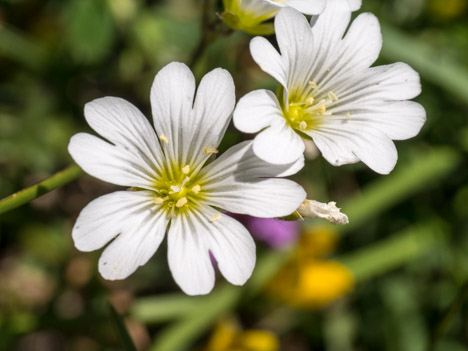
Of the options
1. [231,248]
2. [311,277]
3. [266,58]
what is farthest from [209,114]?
[311,277]

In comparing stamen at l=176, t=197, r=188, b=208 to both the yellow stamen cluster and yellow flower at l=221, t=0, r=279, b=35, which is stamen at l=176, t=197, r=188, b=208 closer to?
the yellow stamen cluster

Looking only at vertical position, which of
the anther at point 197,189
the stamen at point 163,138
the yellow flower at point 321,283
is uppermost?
the stamen at point 163,138

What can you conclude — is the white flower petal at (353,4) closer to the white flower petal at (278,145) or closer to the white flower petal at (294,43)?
the white flower petal at (294,43)

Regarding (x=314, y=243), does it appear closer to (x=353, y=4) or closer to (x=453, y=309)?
(x=453, y=309)

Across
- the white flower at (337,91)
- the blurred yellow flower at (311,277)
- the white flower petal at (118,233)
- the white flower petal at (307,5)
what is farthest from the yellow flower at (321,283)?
the white flower petal at (307,5)

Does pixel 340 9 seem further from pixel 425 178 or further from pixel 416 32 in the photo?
pixel 416 32

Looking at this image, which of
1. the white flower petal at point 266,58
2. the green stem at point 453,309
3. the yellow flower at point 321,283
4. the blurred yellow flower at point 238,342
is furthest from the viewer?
the yellow flower at point 321,283

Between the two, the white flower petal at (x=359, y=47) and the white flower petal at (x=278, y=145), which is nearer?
the white flower petal at (x=278, y=145)

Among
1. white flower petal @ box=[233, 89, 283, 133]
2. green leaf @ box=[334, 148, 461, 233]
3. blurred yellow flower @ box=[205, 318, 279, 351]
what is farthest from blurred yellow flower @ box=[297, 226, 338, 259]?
white flower petal @ box=[233, 89, 283, 133]
